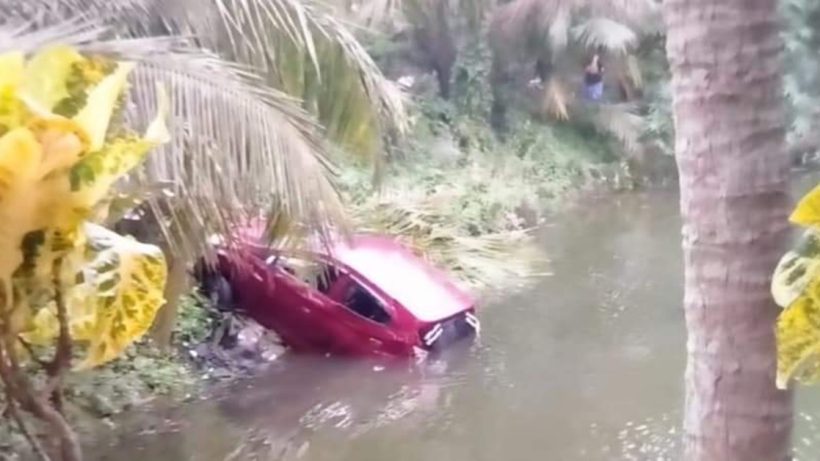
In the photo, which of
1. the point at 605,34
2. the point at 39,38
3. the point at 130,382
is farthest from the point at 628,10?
the point at 39,38

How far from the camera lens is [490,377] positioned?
8906 millimetres

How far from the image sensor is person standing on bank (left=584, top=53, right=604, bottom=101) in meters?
18.5

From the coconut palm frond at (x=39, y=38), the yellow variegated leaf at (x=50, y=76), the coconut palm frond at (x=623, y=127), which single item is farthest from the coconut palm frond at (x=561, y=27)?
the yellow variegated leaf at (x=50, y=76)

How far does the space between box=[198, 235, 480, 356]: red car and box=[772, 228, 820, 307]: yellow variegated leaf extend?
6762 millimetres

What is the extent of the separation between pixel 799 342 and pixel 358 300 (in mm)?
7358

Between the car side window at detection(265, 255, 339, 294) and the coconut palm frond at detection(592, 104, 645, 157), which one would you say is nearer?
the car side window at detection(265, 255, 339, 294)

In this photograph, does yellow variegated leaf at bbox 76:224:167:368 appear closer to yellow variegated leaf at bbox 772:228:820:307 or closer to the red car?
yellow variegated leaf at bbox 772:228:820:307

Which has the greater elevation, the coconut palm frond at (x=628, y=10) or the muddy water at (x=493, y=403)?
the coconut palm frond at (x=628, y=10)

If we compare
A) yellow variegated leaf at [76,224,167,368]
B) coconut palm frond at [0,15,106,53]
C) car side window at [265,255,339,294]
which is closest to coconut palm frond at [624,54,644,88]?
car side window at [265,255,339,294]

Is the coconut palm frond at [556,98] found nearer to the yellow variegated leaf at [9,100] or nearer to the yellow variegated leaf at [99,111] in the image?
the yellow variegated leaf at [99,111]

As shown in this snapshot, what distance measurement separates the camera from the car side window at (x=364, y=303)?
31.2 ft

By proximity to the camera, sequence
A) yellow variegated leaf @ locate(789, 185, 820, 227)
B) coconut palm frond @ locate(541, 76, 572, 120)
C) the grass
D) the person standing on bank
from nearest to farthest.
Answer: yellow variegated leaf @ locate(789, 185, 820, 227)
the grass
coconut palm frond @ locate(541, 76, 572, 120)
the person standing on bank

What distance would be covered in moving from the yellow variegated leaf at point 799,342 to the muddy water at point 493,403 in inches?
186

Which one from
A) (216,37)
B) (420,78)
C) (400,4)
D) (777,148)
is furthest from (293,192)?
(420,78)
